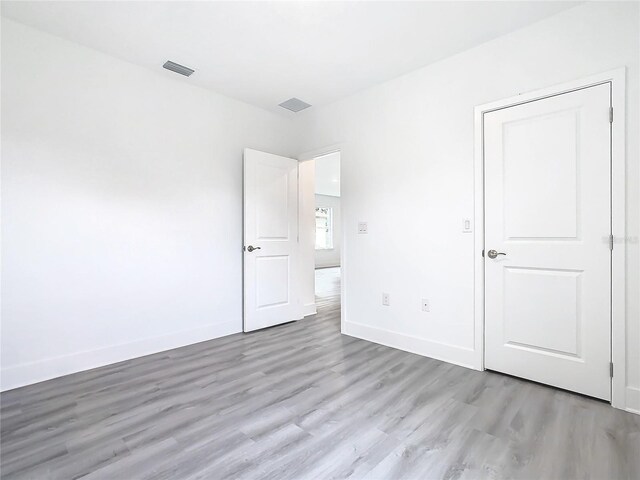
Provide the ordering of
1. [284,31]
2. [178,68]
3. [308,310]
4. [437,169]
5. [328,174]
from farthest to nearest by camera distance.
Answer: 1. [328,174]
2. [308,310]
3. [178,68]
4. [437,169]
5. [284,31]

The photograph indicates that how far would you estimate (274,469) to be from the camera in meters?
1.48

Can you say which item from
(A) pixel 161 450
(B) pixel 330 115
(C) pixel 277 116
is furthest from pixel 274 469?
(C) pixel 277 116

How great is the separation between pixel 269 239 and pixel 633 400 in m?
3.32

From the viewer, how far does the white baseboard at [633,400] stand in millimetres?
1939

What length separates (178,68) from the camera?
2.94 metres

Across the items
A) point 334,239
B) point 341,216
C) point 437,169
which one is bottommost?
point 334,239

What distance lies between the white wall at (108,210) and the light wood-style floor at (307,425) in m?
0.40

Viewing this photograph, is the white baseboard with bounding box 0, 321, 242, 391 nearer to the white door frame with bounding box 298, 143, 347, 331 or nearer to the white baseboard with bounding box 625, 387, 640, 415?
the white door frame with bounding box 298, 143, 347, 331

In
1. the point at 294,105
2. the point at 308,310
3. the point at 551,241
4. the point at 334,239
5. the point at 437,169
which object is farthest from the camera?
the point at 334,239

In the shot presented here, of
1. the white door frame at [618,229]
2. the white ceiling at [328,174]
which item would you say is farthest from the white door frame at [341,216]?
the white door frame at [618,229]

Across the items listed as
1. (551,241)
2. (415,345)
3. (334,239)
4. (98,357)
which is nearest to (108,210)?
(98,357)

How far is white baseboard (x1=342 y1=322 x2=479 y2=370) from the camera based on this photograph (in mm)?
2668

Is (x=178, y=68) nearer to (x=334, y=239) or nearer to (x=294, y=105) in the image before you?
(x=294, y=105)

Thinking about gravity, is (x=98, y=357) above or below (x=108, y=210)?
below
